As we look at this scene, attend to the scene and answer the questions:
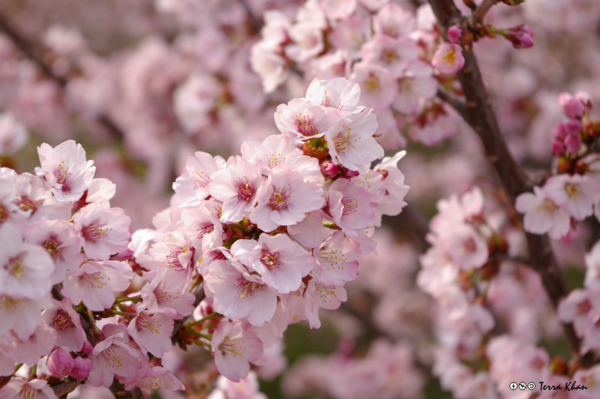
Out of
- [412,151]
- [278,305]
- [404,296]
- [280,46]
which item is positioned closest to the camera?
[278,305]

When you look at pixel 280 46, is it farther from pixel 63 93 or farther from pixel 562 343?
pixel 562 343

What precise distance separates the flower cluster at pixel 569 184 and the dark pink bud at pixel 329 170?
27.7 inches

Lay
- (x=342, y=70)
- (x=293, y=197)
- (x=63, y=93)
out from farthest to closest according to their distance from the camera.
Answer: (x=63, y=93)
(x=342, y=70)
(x=293, y=197)

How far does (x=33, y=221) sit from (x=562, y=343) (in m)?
3.63

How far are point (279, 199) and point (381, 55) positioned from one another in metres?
0.72

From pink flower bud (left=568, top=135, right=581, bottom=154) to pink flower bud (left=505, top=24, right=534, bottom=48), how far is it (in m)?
0.29

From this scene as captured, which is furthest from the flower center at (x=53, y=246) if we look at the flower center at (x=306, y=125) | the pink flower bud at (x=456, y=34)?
the pink flower bud at (x=456, y=34)

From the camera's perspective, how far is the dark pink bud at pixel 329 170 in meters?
0.92

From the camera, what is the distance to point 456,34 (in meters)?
1.19

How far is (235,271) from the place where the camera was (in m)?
0.90

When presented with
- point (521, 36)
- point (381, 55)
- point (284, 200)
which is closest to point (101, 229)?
point (284, 200)

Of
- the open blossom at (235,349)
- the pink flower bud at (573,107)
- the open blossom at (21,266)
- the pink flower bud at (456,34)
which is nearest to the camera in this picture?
the open blossom at (21,266)

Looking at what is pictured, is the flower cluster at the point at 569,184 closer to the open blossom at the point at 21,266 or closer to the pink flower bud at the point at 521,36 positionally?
the pink flower bud at the point at 521,36

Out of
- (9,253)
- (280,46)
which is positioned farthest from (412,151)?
(9,253)
